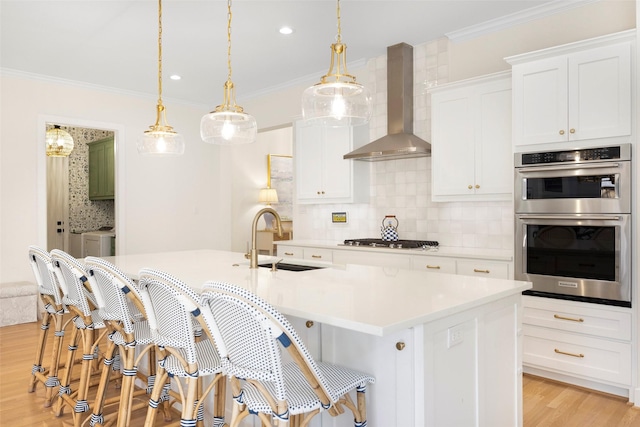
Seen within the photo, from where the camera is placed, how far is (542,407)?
276 cm

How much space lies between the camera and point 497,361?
1.94m

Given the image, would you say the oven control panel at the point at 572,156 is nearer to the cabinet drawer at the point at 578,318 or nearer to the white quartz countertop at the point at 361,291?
the cabinet drawer at the point at 578,318

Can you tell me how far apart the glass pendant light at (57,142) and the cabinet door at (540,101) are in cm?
578

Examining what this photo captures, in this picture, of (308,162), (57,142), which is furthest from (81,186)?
(308,162)

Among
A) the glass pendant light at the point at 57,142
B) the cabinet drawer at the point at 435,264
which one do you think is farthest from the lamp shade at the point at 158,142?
the glass pendant light at the point at 57,142

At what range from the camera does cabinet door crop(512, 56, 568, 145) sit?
304 centimetres

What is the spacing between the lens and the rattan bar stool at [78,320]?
2439 mm

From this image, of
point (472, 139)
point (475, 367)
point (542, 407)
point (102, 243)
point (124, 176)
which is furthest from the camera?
point (102, 243)

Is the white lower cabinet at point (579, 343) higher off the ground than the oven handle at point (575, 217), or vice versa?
the oven handle at point (575, 217)

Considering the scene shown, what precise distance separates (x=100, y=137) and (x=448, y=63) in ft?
20.5

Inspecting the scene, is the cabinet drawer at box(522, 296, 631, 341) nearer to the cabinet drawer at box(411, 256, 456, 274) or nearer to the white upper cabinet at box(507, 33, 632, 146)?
the cabinet drawer at box(411, 256, 456, 274)

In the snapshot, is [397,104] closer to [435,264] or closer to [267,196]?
[435,264]

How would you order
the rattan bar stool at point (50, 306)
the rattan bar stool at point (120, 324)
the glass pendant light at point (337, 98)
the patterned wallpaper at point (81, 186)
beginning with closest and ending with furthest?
the rattan bar stool at point (120, 324) < the glass pendant light at point (337, 98) < the rattan bar stool at point (50, 306) < the patterned wallpaper at point (81, 186)

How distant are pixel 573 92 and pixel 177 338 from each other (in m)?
2.82
